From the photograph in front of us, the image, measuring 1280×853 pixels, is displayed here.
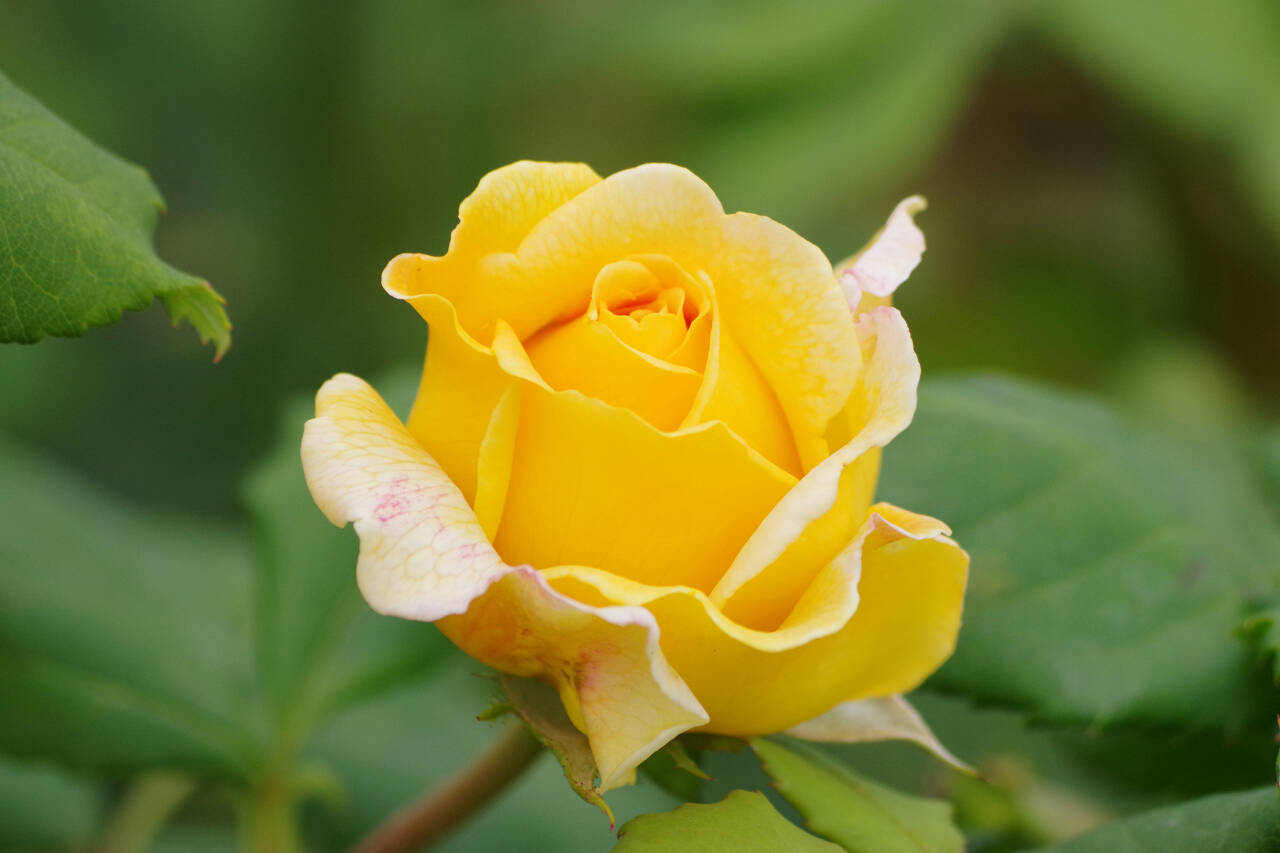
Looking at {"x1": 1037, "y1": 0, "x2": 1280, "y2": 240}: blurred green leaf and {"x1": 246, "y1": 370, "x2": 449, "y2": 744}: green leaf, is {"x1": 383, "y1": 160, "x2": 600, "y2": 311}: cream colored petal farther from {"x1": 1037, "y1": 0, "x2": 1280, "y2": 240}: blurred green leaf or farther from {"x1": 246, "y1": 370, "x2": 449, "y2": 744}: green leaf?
{"x1": 1037, "y1": 0, "x2": 1280, "y2": 240}: blurred green leaf

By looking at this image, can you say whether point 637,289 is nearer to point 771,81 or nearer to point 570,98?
point 771,81

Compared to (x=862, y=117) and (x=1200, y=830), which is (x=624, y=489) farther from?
(x=862, y=117)

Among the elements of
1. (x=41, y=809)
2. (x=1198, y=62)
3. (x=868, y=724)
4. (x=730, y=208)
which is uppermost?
(x=730, y=208)

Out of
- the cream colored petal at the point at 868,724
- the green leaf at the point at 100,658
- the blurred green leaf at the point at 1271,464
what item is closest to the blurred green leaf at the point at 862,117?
the blurred green leaf at the point at 1271,464

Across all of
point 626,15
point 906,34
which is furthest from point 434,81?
point 906,34

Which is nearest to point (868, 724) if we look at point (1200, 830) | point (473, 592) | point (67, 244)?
point (1200, 830)

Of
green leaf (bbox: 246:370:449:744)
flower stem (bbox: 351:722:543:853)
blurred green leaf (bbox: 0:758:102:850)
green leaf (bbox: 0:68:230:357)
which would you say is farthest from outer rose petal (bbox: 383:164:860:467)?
blurred green leaf (bbox: 0:758:102:850)

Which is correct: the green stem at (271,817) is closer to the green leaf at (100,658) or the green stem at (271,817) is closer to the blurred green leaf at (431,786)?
the green leaf at (100,658)
